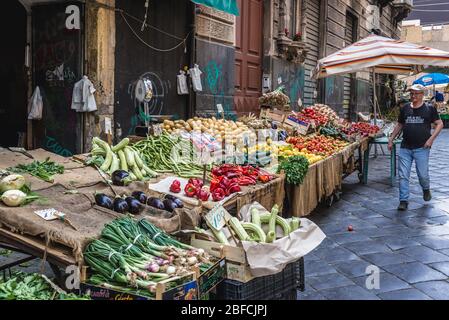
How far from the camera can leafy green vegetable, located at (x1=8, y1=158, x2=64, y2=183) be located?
167 inches

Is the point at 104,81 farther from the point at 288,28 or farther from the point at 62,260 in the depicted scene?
the point at 288,28

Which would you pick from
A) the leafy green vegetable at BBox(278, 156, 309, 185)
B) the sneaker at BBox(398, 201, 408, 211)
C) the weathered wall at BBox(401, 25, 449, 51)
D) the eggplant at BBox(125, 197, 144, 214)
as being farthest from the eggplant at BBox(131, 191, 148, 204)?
the weathered wall at BBox(401, 25, 449, 51)

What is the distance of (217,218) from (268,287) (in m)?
0.67

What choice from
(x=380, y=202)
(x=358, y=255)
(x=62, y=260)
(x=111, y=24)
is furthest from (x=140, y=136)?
(x=380, y=202)

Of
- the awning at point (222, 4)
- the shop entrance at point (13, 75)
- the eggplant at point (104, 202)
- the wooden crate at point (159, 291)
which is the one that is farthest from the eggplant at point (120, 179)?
the awning at point (222, 4)

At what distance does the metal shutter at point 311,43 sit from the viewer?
15227 millimetres

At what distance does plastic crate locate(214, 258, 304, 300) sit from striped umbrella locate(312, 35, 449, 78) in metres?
6.27

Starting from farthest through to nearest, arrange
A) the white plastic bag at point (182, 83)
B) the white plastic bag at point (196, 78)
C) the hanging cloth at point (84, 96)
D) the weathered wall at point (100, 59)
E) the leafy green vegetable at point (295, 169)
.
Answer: the white plastic bag at point (196, 78) → the white plastic bag at point (182, 83) → the weathered wall at point (100, 59) → the hanging cloth at point (84, 96) → the leafy green vegetable at point (295, 169)

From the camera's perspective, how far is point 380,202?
8016 millimetres

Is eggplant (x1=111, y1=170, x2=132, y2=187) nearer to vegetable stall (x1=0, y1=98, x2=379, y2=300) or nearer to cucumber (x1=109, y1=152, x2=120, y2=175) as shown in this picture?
vegetable stall (x1=0, y1=98, x2=379, y2=300)

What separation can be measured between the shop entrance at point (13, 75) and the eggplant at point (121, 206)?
424 centimetres

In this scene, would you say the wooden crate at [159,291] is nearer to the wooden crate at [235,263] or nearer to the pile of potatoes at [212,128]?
the wooden crate at [235,263]

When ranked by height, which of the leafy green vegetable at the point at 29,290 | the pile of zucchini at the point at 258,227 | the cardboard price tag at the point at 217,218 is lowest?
the leafy green vegetable at the point at 29,290

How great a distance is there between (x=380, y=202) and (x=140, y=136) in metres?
4.13
